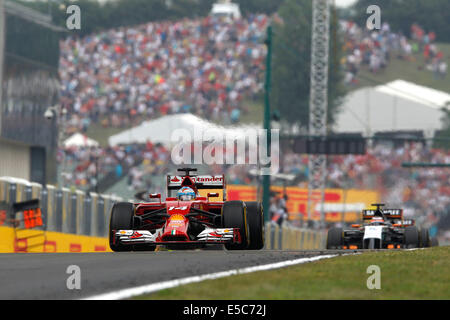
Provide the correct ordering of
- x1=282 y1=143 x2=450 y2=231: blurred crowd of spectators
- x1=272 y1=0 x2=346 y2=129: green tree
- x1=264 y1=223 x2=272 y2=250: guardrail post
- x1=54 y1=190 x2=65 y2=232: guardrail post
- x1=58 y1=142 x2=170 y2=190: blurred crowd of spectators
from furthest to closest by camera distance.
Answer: x1=272 y1=0 x2=346 y2=129: green tree → x1=282 y1=143 x2=450 y2=231: blurred crowd of spectators → x1=58 y1=142 x2=170 y2=190: blurred crowd of spectators → x1=264 y1=223 x2=272 y2=250: guardrail post → x1=54 y1=190 x2=65 y2=232: guardrail post

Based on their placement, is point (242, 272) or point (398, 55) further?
point (398, 55)

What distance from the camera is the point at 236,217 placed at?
16.5 m

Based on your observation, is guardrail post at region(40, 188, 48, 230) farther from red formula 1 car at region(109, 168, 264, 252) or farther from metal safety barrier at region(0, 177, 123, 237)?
red formula 1 car at region(109, 168, 264, 252)

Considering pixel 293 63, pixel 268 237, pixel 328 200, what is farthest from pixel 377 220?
pixel 293 63

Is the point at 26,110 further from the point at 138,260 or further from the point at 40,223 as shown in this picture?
the point at 138,260

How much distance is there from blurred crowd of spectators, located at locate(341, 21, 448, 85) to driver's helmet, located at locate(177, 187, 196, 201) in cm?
5774

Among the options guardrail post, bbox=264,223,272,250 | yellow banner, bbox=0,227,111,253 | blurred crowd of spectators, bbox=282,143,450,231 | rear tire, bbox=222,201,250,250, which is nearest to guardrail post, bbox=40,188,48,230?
yellow banner, bbox=0,227,111,253

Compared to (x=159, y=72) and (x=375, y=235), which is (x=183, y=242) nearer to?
(x=375, y=235)

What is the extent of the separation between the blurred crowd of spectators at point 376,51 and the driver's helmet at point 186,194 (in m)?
57.7

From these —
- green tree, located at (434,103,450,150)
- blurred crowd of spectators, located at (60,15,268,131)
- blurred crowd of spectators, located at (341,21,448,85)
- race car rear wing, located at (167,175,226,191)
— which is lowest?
race car rear wing, located at (167,175,226,191)

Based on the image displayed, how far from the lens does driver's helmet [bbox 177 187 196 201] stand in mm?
17562
